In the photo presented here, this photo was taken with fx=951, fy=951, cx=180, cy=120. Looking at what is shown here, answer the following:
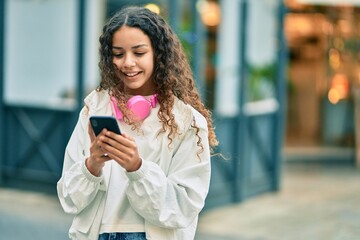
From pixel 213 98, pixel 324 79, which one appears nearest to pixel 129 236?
pixel 213 98

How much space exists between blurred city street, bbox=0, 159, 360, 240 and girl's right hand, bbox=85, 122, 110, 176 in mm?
5155

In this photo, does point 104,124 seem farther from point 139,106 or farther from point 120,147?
point 139,106

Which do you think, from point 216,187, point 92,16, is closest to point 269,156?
point 216,187

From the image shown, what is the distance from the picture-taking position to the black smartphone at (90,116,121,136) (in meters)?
3.02

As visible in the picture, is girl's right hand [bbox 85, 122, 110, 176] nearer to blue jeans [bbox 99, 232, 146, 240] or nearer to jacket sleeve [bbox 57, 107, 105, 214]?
jacket sleeve [bbox 57, 107, 105, 214]

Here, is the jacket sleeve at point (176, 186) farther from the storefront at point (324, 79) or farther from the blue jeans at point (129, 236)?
the storefront at point (324, 79)

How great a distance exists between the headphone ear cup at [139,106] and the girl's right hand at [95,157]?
7.2 inches

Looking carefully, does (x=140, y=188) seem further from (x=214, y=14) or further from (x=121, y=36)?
(x=214, y=14)

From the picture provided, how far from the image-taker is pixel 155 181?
319 cm

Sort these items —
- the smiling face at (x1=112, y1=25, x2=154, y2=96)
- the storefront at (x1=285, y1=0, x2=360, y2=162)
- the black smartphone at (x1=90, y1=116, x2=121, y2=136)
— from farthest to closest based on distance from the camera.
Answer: the storefront at (x1=285, y1=0, x2=360, y2=162) < the smiling face at (x1=112, y1=25, x2=154, y2=96) < the black smartphone at (x1=90, y1=116, x2=121, y2=136)

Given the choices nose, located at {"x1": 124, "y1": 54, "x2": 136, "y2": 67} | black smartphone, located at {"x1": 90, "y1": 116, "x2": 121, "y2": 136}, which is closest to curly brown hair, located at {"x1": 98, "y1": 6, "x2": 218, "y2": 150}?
nose, located at {"x1": 124, "y1": 54, "x2": 136, "y2": 67}

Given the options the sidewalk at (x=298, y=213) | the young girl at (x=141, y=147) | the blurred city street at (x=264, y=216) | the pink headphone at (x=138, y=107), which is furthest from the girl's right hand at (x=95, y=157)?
the sidewalk at (x=298, y=213)

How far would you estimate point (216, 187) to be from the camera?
391 inches

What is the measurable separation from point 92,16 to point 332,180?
3793 mm
